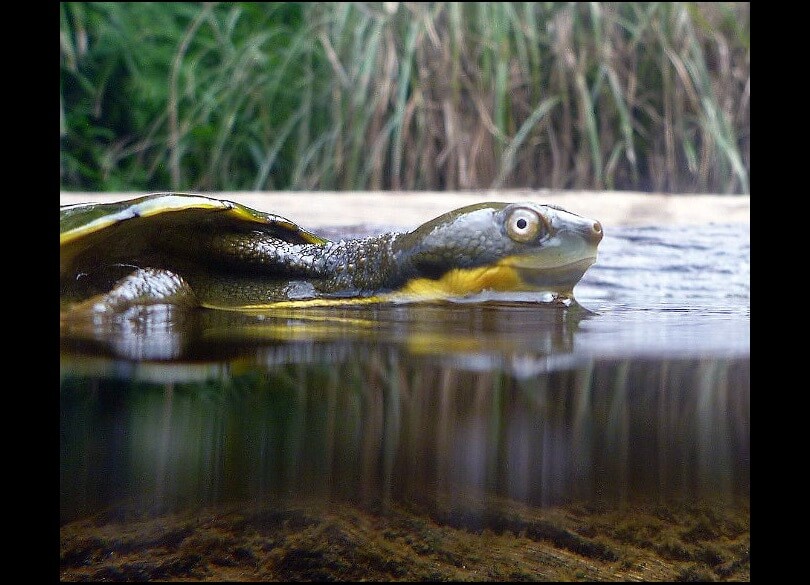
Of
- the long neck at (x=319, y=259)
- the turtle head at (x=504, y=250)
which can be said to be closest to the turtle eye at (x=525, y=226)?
the turtle head at (x=504, y=250)

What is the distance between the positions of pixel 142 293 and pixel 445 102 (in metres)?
1.44

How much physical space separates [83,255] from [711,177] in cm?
192

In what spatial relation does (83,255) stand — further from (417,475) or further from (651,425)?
(651,425)

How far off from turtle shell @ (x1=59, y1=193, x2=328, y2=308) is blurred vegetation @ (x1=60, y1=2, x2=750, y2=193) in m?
1.12

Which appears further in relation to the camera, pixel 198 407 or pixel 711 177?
pixel 711 177

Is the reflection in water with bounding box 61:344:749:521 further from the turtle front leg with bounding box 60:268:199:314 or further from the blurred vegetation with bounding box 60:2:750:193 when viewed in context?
Answer: the blurred vegetation with bounding box 60:2:750:193

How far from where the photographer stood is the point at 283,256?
93 cm

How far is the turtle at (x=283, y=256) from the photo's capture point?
2.59ft

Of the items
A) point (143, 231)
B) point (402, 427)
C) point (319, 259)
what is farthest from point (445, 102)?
point (402, 427)

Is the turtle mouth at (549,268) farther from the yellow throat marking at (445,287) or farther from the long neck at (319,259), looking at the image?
the long neck at (319,259)

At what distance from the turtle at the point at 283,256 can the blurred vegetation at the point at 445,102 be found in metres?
1.11

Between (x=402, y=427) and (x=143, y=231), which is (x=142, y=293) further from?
(x=402, y=427)
